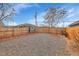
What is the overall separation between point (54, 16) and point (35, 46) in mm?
438

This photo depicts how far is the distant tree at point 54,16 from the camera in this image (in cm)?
269

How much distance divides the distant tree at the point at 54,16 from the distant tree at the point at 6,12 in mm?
423

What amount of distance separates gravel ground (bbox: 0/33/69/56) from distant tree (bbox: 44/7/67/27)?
0.53 ft

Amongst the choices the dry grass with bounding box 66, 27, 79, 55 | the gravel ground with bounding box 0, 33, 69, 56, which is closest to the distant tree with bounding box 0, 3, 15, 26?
the gravel ground with bounding box 0, 33, 69, 56

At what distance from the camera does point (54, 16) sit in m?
2.71

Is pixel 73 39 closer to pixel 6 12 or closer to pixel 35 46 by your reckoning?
pixel 35 46

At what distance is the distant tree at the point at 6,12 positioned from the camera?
2686mm

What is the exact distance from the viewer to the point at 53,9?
2693mm

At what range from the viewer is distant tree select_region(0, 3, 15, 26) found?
8.81 ft

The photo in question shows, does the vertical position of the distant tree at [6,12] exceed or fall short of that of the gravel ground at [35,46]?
it exceeds it

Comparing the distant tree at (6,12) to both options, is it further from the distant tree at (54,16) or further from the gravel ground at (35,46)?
the distant tree at (54,16)

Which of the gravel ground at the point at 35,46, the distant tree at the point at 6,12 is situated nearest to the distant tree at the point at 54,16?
the gravel ground at the point at 35,46

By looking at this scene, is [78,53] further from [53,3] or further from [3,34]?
[3,34]

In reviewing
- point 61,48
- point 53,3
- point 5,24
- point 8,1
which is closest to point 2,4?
point 8,1
